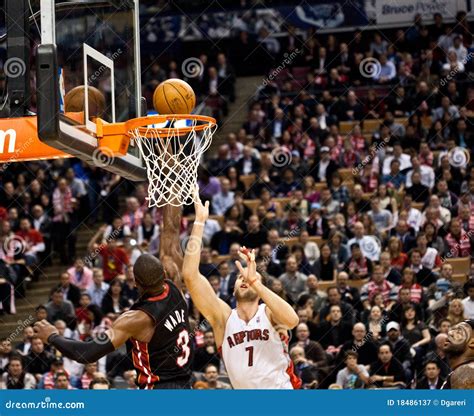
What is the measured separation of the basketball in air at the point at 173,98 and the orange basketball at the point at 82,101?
402 mm

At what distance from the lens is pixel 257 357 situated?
6.52 m

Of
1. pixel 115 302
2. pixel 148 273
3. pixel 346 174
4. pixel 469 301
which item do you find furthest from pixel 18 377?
pixel 148 273

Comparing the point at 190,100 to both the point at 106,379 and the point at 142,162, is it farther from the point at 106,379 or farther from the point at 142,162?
the point at 106,379

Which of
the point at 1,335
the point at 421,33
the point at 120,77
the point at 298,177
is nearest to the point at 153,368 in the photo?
the point at 120,77

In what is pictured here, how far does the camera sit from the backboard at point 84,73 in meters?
6.61

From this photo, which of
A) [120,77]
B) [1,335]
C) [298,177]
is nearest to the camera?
[120,77]

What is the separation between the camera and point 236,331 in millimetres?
6609

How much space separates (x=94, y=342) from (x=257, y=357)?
3.45 feet

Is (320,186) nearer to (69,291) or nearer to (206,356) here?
(69,291)

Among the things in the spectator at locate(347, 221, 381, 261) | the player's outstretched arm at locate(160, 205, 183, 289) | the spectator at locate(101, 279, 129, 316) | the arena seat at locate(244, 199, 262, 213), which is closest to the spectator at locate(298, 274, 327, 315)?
the spectator at locate(347, 221, 381, 261)

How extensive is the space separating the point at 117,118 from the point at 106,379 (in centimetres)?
378

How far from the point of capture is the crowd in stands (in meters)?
11.3

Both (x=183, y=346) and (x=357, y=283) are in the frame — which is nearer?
(x=183, y=346)

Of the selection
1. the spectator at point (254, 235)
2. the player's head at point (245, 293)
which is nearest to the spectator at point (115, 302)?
the spectator at point (254, 235)
